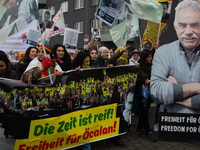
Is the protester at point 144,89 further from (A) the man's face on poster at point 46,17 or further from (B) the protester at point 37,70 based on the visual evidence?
(A) the man's face on poster at point 46,17

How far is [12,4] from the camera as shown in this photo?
2771mm

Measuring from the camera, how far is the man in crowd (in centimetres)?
251

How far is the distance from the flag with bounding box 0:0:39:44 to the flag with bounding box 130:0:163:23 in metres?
1.55

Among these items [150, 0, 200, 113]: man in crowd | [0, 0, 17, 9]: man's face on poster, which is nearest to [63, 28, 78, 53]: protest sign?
[0, 0, 17, 9]: man's face on poster

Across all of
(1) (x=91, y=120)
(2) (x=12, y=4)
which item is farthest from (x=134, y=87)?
(2) (x=12, y=4)

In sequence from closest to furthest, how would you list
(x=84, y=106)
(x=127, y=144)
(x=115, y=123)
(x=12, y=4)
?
(x=12, y=4) → (x=84, y=106) → (x=115, y=123) → (x=127, y=144)

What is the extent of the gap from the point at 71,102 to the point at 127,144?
1642 millimetres

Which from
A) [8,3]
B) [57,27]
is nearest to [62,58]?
[8,3]

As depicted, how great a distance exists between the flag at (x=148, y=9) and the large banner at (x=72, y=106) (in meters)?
1.10

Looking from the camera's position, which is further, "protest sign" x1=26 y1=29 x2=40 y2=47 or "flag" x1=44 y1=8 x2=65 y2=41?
"flag" x1=44 y1=8 x2=65 y2=41

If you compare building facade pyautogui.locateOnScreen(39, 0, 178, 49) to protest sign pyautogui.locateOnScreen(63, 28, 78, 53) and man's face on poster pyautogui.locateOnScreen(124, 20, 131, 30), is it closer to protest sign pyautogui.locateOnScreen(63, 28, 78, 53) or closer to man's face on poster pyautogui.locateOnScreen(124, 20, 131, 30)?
protest sign pyautogui.locateOnScreen(63, 28, 78, 53)

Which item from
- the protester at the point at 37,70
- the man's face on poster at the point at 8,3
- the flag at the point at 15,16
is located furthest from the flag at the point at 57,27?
the man's face on poster at the point at 8,3

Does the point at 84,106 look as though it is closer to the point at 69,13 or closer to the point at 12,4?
the point at 12,4

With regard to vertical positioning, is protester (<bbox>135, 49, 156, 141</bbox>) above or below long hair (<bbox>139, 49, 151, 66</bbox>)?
below
